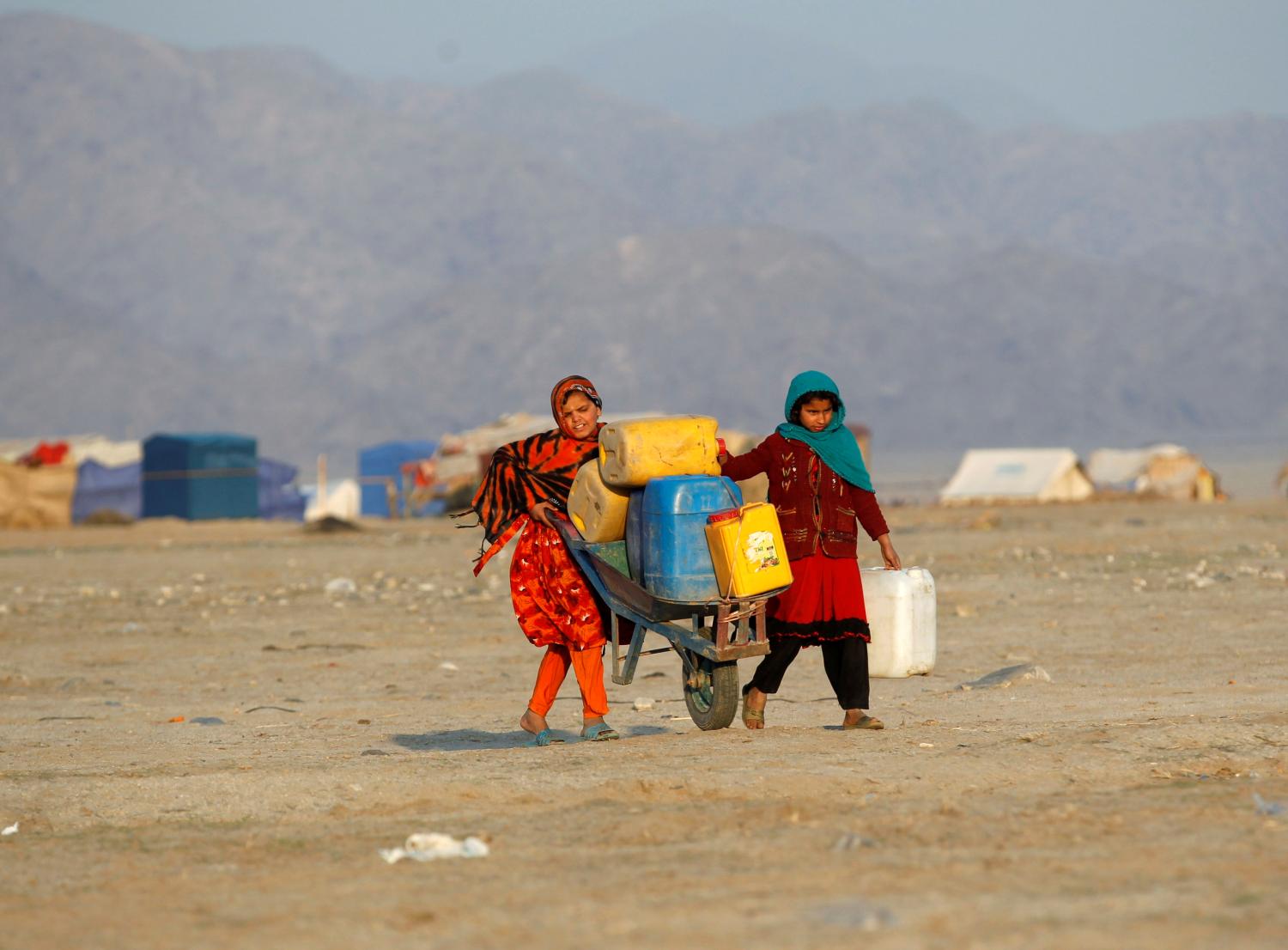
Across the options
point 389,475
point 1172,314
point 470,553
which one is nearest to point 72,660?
point 470,553

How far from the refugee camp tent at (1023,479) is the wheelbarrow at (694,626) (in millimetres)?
34267

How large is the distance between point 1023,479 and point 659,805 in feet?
123

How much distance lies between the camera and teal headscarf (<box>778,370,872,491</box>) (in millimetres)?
7184

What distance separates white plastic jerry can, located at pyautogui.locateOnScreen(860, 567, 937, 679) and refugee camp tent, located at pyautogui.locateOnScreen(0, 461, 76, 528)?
29.8 metres

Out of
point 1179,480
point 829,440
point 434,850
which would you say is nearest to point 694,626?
point 829,440

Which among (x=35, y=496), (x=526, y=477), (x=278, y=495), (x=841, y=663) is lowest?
(x=841, y=663)

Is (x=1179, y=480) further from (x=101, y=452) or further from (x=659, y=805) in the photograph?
(x=659, y=805)

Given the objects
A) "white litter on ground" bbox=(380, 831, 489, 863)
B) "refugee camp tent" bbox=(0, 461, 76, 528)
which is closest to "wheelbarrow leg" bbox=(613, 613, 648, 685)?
"white litter on ground" bbox=(380, 831, 489, 863)

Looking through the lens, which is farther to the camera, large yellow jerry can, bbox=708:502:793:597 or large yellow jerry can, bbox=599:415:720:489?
large yellow jerry can, bbox=599:415:720:489

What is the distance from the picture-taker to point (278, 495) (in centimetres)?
4447

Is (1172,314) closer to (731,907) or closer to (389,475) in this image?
(389,475)

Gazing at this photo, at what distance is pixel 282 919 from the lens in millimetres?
4285

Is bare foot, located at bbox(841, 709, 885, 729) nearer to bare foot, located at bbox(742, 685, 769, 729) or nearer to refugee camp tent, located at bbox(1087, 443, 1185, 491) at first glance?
bare foot, located at bbox(742, 685, 769, 729)

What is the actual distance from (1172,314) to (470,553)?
121m
